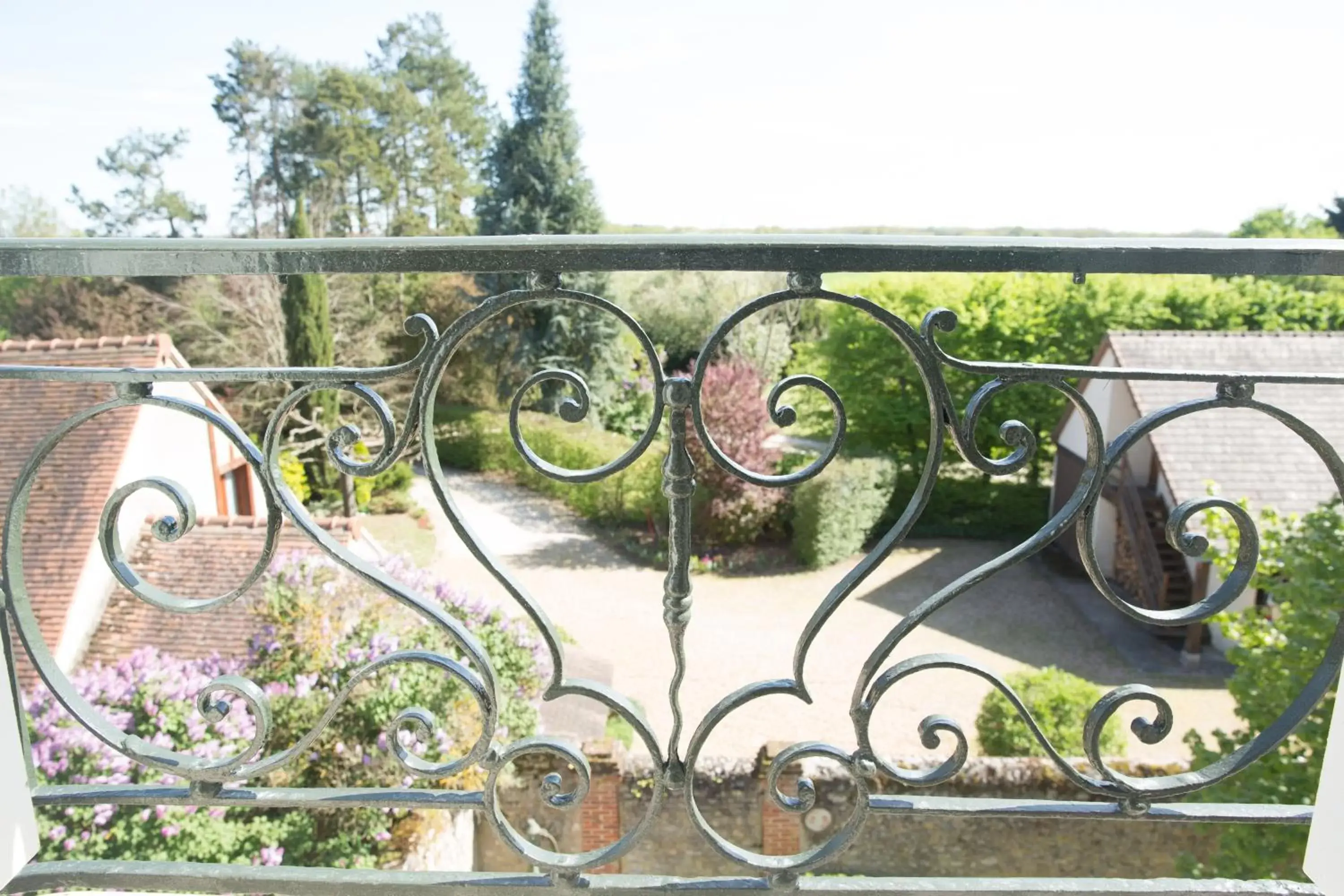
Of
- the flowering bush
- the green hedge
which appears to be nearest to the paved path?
the green hedge

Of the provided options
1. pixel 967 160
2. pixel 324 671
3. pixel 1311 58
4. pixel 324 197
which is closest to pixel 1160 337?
pixel 1311 58

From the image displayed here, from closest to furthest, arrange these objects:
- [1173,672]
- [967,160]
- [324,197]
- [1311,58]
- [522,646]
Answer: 1. [522,646]
2. [1173,672]
3. [1311,58]
4. [324,197]
5. [967,160]

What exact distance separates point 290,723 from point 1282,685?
5286mm

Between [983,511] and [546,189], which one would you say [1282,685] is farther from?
[546,189]

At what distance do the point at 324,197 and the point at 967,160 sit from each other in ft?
54.7

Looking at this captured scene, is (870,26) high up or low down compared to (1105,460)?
up

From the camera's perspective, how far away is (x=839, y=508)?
45.3ft

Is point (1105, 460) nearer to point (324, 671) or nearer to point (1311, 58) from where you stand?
point (324, 671)

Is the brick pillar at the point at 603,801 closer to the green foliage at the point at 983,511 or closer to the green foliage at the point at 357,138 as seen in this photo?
the green foliage at the point at 983,511

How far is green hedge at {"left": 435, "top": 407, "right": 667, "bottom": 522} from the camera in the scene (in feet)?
50.7

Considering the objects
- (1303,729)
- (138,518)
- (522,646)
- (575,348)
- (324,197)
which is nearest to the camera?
(1303,729)

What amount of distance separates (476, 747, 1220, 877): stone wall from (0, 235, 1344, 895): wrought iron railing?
574 cm

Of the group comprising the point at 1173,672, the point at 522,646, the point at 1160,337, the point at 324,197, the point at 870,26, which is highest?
the point at 870,26

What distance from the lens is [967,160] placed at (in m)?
25.6
